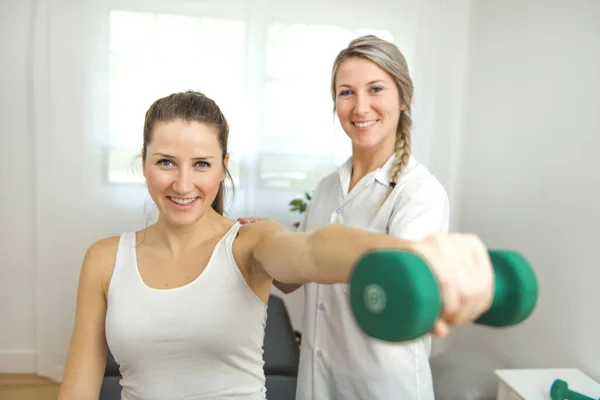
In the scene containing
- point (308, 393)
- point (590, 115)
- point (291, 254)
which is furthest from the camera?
point (590, 115)

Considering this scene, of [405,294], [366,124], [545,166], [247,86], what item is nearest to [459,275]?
[405,294]

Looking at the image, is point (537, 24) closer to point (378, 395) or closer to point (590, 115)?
point (590, 115)

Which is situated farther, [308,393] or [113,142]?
[113,142]

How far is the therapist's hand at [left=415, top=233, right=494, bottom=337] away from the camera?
57 centimetres

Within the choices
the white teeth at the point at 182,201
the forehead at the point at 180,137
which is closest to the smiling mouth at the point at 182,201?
the white teeth at the point at 182,201

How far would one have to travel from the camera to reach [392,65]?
4.90 ft

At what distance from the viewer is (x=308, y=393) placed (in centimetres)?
160

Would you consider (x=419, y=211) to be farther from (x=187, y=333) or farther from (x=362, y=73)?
(x=187, y=333)

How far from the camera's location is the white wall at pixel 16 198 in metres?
3.15

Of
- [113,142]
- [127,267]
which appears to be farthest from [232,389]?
[113,142]

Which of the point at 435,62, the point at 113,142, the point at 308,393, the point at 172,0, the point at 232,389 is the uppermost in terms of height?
the point at 172,0

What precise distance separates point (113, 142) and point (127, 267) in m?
2.29

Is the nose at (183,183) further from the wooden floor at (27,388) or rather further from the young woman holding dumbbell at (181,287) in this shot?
the wooden floor at (27,388)

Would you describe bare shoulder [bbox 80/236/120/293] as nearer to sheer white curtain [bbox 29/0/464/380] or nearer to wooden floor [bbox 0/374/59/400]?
sheer white curtain [bbox 29/0/464/380]
